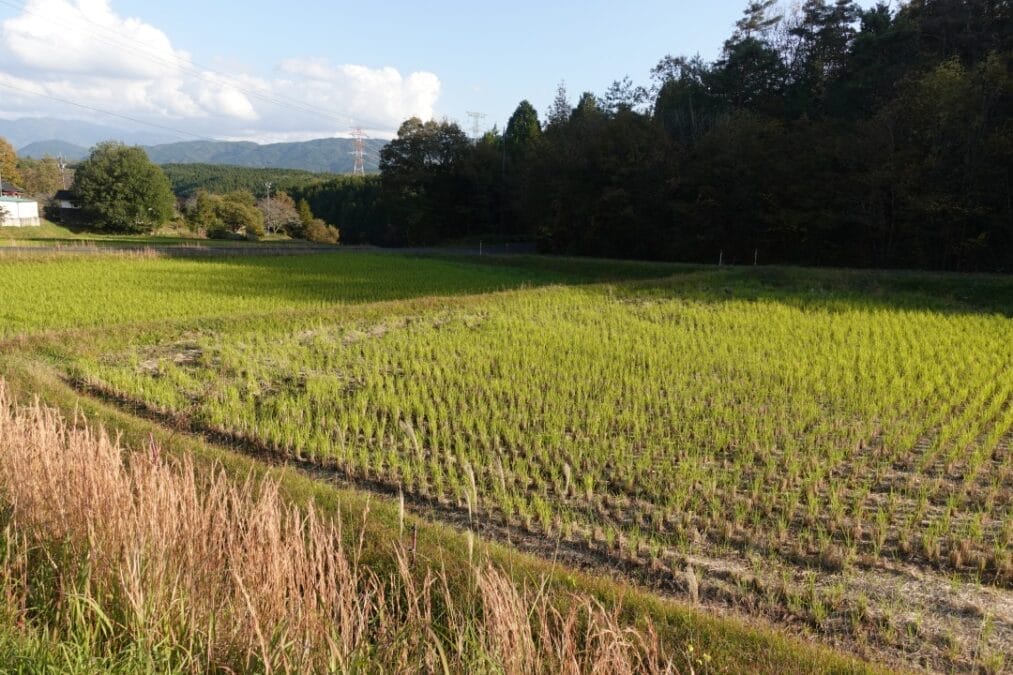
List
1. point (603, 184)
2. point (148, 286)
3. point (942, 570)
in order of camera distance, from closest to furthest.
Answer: point (942, 570) < point (148, 286) < point (603, 184)

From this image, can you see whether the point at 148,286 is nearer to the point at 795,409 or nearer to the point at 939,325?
the point at 795,409

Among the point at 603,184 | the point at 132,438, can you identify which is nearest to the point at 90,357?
the point at 132,438

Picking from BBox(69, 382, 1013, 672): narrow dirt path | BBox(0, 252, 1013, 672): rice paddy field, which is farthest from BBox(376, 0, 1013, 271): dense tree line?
BBox(69, 382, 1013, 672): narrow dirt path

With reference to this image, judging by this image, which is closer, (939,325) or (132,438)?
(132,438)

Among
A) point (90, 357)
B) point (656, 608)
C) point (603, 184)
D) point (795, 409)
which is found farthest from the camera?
point (603, 184)

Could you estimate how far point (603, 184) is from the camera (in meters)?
32.0

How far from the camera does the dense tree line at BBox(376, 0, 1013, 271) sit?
2058 centimetres

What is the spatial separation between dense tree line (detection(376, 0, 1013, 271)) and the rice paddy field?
7.31 metres

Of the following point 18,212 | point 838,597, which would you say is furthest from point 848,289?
point 18,212

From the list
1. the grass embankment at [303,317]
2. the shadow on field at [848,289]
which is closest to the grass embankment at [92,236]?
the grass embankment at [303,317]

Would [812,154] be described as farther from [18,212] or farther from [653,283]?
[18,212]

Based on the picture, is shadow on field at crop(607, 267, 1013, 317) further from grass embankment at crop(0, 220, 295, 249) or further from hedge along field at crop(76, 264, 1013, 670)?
grass embankment at crop(0, 220, 295, 249)

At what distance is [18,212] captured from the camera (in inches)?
1825

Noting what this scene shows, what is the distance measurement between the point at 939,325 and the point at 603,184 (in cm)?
2143
